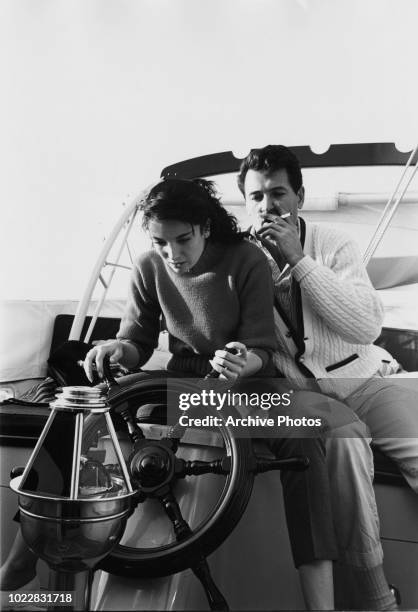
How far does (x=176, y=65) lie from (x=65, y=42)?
0.28m

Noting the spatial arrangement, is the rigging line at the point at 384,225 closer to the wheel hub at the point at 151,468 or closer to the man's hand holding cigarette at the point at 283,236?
the man's hand holding cigarette at the point at 283,236

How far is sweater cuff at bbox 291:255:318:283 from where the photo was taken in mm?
1584

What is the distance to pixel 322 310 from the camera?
1.60 metres

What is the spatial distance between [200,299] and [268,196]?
30 centimetres

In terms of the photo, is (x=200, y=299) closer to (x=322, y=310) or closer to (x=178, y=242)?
(x=178, y=242)

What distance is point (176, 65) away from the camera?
1.69 m

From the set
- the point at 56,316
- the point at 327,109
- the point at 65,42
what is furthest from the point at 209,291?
the point at 65,42

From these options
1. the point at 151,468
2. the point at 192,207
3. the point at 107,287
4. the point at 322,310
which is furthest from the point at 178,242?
the point at 151,468

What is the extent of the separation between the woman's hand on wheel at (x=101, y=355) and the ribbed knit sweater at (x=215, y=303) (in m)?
0.13

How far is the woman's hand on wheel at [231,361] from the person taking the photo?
4.89 feet

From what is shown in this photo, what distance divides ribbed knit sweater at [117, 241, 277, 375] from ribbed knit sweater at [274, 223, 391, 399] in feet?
0.28

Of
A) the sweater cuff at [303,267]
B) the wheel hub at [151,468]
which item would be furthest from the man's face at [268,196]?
the wheel hub at [151,468]

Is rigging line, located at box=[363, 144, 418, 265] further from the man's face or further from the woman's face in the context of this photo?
the woman's face

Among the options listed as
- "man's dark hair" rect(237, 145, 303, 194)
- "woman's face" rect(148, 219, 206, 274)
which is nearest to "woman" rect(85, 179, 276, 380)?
"woman's face" rect(148, 219, 206, 274)
